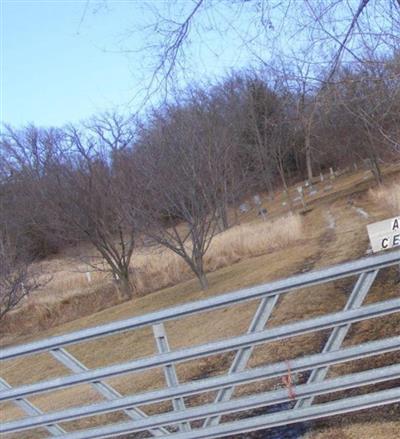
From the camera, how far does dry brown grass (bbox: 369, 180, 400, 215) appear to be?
→ 1897cm

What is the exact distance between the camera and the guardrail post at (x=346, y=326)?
3746mm

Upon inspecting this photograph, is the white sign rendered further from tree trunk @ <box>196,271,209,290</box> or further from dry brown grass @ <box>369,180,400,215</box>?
dry brown grass @ <box>369,180,400,215</box>

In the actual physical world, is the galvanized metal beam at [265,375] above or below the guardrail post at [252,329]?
below

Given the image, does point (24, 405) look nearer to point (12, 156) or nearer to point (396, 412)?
point (396, 412)

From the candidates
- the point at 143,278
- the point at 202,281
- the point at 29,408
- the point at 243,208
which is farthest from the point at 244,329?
the point at 243,208

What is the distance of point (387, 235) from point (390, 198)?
662 inches

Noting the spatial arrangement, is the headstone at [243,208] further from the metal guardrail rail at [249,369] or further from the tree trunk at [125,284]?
the metal guardrail rail at [249,369]

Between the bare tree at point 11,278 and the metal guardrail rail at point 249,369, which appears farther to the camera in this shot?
the bare tree at point 11,278

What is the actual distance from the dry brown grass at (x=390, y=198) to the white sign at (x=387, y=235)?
12.2 metres

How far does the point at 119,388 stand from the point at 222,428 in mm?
3537

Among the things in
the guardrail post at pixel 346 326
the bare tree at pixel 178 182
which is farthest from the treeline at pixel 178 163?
the guardrail post at pixel 346 326

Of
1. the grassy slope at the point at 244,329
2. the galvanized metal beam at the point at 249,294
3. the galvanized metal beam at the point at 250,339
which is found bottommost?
the grassy slope at the point at 244,329

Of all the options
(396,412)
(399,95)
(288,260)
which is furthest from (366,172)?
(396,412)

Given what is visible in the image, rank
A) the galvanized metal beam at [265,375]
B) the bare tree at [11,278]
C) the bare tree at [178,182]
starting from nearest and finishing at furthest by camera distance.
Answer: the galvanized metal beam at [265,375], the bare tree at [178,182], the bare tree at [11,278]
